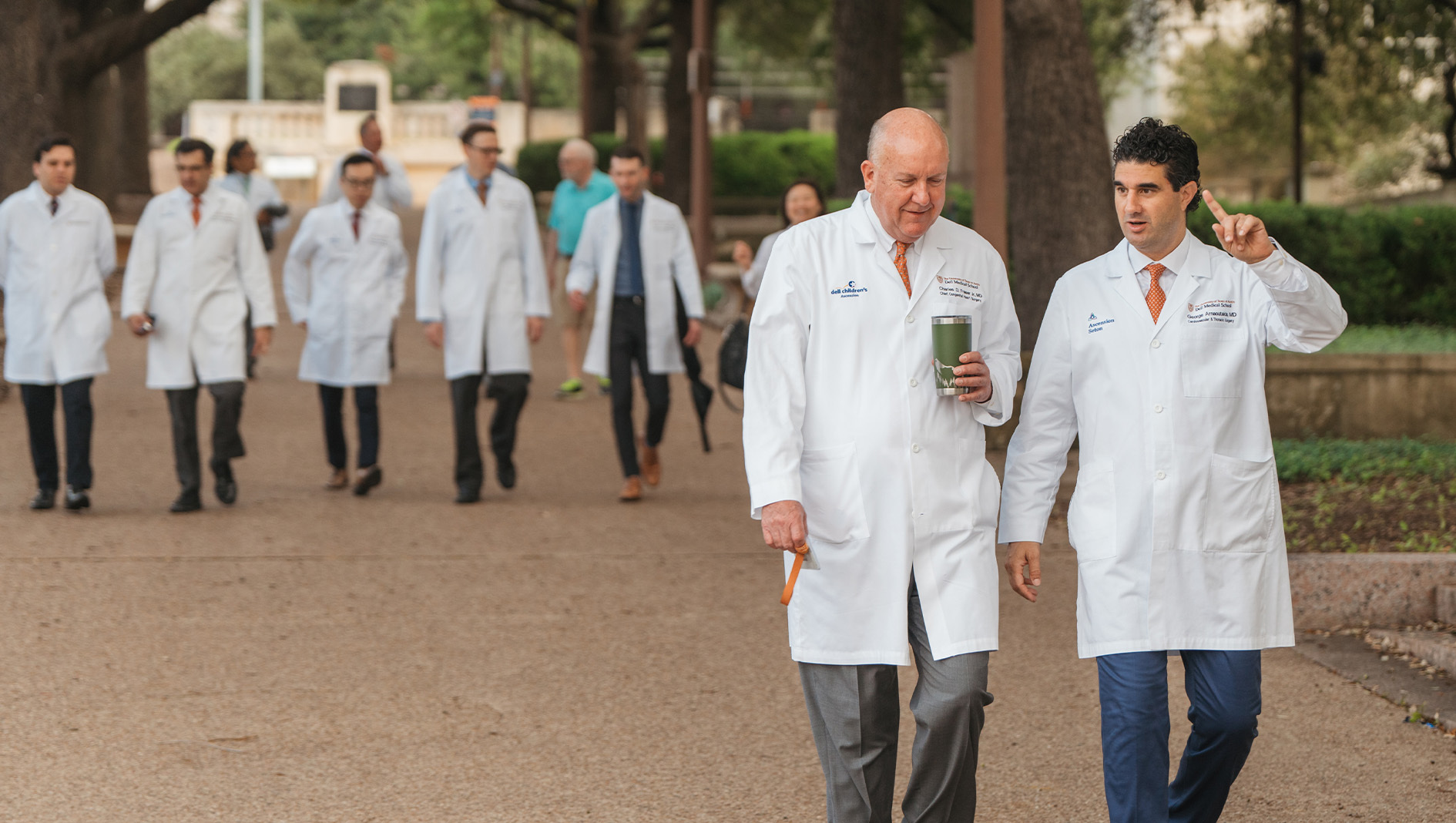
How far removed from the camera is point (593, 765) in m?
5.14

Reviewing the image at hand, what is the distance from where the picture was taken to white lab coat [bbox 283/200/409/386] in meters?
9.91

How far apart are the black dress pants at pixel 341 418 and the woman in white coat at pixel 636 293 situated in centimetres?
130

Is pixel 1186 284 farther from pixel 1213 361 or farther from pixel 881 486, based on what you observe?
pixel 881 486

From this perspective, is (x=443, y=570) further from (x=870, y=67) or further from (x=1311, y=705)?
(x=870, y=67)

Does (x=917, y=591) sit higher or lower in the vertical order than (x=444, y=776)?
higher

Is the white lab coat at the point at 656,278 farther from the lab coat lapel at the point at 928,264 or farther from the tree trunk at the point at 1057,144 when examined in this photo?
the lab coat lapel at the point at 928,264

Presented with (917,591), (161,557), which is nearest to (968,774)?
(917,591)

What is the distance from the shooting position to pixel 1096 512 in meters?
3.96

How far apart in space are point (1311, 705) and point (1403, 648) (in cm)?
83

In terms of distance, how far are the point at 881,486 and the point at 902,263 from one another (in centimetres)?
53

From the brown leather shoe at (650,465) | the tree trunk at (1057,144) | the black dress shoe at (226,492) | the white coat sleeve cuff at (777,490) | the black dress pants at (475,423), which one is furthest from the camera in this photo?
the tree trunk at (1057,144)

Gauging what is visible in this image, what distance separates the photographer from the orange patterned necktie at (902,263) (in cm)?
397

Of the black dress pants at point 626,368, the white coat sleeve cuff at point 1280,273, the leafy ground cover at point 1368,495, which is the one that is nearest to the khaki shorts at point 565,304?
the black dress pants at point 626,368

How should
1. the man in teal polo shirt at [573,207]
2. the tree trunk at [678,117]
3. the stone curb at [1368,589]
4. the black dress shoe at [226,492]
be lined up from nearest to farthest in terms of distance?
the stone curb at [1368,589] < the black dress shoe at [226,492] < the man in teal polo shirt at [573,207] < the tree trunk at [678,117]
